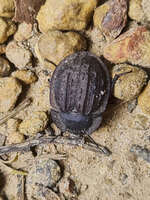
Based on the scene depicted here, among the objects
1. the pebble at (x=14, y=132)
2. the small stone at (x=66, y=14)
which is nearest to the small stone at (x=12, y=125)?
the pebble at (x=14, y=132)

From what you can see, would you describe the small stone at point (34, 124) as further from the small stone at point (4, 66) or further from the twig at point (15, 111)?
the small stone at point (4, 66)

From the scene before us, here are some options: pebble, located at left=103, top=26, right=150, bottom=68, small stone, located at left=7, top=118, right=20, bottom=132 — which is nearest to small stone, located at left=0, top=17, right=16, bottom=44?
small stone, located at left=7, top=118, right=20, bottom=132

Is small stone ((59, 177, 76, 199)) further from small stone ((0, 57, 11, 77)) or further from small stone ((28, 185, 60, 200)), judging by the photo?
small stone ((0, 57, 11, 77))

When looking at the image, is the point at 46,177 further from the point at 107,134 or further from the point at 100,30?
the point at 100,30

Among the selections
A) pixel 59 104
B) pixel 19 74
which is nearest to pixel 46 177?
pixel 59 104

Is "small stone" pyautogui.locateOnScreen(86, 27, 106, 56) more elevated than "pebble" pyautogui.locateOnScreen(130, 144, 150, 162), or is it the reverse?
"small stone" pyautogui.locateOnScreen(86, 27, 106, 56)

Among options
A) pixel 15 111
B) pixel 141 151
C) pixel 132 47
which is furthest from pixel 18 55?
pixel 141 151
